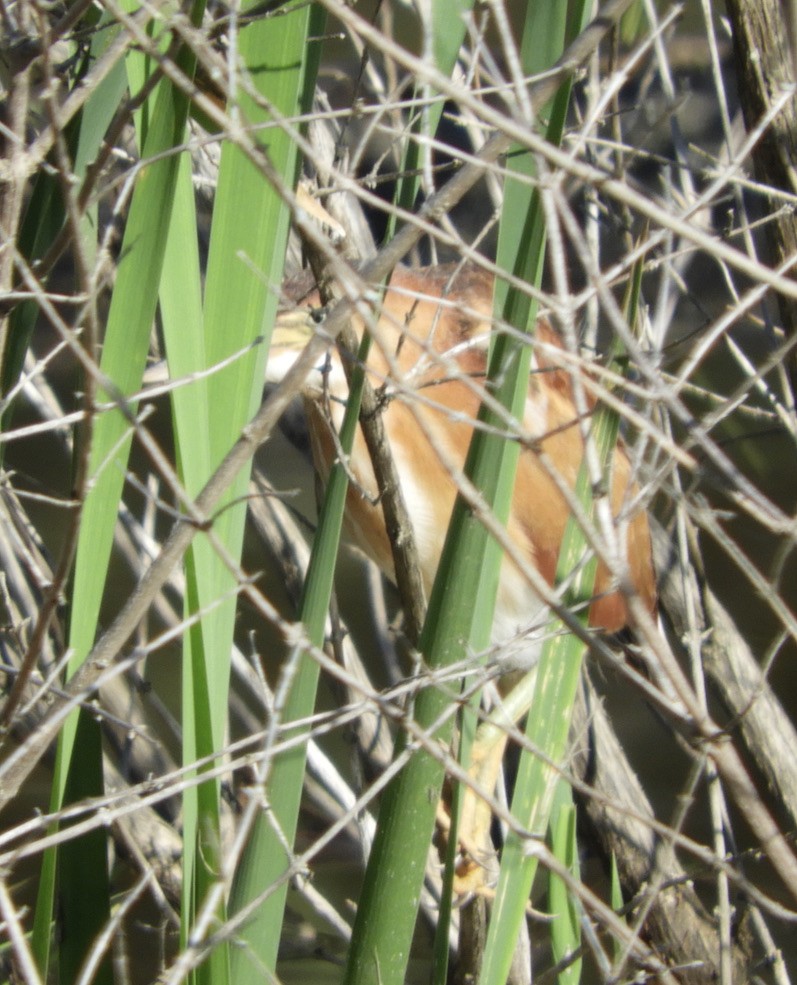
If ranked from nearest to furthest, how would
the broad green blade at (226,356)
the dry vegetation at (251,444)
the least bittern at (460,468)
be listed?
the dry vegetation at (251,444)
the broad green blade at (226,356)
the least bittern at (460,468)

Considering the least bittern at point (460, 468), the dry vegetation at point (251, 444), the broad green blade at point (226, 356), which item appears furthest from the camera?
the least bittern at point (460, 468)

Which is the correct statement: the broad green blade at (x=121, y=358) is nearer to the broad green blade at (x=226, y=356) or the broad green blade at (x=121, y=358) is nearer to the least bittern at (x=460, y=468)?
the broad green blade at (x=226, y=356)

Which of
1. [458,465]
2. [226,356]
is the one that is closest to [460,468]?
[458,465]

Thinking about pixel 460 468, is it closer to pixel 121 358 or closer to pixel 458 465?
pixel 458 465

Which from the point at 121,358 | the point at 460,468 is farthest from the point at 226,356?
the point at 460,468

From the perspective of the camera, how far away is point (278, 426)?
1861 millimetres

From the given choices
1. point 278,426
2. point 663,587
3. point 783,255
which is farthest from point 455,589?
point 278,426

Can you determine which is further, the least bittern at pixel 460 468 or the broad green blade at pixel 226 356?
the least bittern at pixel 460 468

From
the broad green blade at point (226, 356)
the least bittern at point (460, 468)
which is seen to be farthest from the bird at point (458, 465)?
the broad green blade at point (226, 356)

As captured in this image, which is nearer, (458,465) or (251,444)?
(251,444)

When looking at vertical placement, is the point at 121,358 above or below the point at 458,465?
above

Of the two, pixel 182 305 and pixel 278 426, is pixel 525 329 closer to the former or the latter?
pixel 182 305

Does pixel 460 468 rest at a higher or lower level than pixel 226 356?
lower

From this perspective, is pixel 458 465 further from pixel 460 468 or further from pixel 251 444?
pixel 251 444
